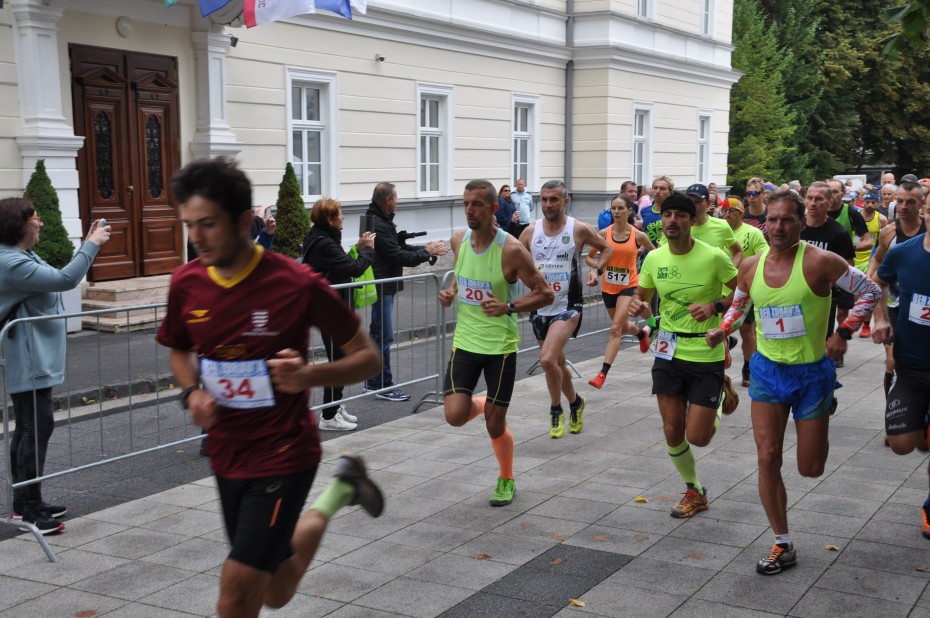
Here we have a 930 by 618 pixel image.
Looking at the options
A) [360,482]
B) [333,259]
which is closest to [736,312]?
[360,482]

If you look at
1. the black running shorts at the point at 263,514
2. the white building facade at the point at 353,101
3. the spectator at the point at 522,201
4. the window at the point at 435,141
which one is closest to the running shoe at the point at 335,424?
the black running shorts at the point at 263,514

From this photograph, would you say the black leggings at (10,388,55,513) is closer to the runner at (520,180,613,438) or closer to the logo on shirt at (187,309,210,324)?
the logo on shirt at (187,309,210,324)

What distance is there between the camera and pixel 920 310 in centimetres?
578

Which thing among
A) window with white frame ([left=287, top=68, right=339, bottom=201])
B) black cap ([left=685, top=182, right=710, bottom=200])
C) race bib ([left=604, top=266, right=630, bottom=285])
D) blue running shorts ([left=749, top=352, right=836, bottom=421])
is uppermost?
window with white frame ([left=287, top=68, right=339, bottom=201])

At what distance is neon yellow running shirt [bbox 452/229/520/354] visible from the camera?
6.80 m

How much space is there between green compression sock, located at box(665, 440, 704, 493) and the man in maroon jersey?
319cm

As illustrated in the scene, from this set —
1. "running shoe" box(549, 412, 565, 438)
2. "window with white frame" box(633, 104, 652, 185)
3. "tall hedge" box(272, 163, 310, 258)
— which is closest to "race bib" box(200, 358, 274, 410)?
"running shoe" box(549, 412, 565, 438)

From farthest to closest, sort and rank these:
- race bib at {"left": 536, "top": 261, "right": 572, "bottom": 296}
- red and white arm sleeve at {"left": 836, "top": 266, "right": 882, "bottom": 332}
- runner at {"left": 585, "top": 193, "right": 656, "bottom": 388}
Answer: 1. runner at {"left": 585, "top": 193, "right": 656, "bottom": 388}
2. race bib at {"left": 536, "top": 261, "right": 572, "bottom": 296}
3. red and white arm sleeve at {"left": 836, "top": 266, "right": 882, "bottom": 332}

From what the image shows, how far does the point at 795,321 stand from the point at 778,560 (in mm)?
1235

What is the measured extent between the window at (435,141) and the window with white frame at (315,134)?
274cm

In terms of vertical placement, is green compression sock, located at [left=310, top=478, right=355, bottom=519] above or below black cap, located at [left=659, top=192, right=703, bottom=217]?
below

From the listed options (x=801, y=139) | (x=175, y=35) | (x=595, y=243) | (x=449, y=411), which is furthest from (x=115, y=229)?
(x=801, y=139)

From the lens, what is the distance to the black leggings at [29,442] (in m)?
6.11

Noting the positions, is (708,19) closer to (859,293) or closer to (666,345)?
(666,345)
